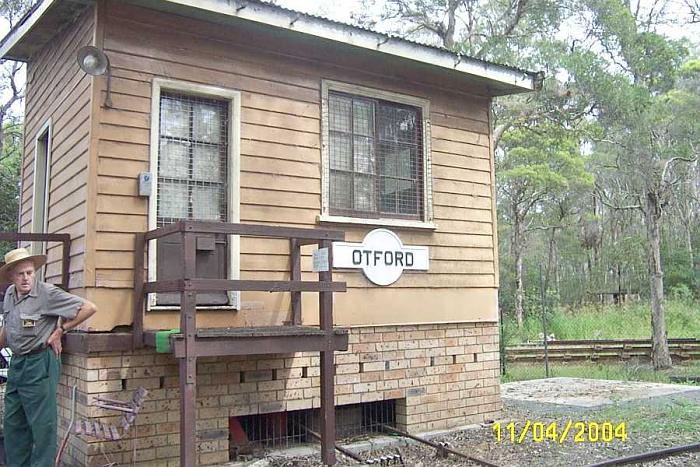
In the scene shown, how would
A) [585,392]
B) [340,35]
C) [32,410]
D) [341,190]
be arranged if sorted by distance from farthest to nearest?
1. [585,392]
2. [341,190]
3. [340,35]
4. [32,410]

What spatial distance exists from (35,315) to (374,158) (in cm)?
416

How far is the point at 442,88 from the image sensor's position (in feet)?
27.4

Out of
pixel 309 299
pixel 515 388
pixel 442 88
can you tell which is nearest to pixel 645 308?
pixel 515 388

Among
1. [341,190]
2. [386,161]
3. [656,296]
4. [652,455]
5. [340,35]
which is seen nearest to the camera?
[652,455]

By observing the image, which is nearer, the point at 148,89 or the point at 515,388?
the point at 148,89

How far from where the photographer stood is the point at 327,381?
600 centimetres

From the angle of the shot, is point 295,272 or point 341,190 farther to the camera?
point 341,190

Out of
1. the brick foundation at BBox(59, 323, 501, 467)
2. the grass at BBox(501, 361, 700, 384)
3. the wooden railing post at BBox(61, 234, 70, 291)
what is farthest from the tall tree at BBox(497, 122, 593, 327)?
the wooden railing post at BBox(61, 234, 70, 291)

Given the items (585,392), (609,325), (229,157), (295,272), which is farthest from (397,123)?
(609,325)

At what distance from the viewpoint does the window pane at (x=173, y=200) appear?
6.38 m

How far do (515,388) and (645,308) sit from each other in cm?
1549

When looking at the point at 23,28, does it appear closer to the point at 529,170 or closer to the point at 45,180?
the point at 45,180

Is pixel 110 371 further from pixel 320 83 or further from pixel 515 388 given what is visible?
pixel 515 388
